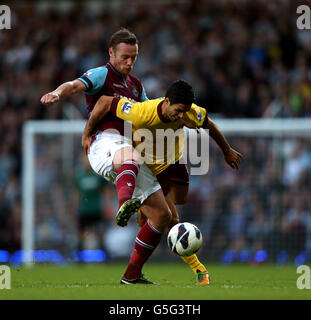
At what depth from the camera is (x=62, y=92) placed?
705cm

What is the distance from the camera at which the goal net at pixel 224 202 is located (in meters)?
13.3

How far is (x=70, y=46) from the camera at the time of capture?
1755cm

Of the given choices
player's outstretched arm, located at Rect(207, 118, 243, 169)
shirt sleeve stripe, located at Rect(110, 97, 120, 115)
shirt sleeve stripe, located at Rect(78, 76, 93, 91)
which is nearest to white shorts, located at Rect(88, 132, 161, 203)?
shirt sleeve stripe, located at Rect(110, 97, 120, 115)

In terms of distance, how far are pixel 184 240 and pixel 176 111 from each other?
119 centimetres

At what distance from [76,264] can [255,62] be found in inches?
231

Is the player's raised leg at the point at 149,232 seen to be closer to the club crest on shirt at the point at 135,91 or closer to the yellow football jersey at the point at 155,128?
the yellow football jersey at the point at 155,128

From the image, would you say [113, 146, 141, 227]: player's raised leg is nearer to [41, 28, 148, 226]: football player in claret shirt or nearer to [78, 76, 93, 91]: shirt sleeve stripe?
[41, 28, 148, 226]: football player in claret shirt

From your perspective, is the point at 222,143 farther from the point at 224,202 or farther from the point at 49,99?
the point at 224,202

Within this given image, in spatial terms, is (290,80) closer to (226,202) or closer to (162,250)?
(226,202)

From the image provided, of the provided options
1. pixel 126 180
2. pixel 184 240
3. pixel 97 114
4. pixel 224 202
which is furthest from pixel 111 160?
pixel 224 202

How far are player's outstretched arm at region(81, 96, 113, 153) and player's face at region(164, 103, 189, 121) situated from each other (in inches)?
23.6

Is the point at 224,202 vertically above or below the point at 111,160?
below

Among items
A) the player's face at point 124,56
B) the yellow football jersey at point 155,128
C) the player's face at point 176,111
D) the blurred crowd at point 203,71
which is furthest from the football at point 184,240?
the blurred crowd at point 203,71
